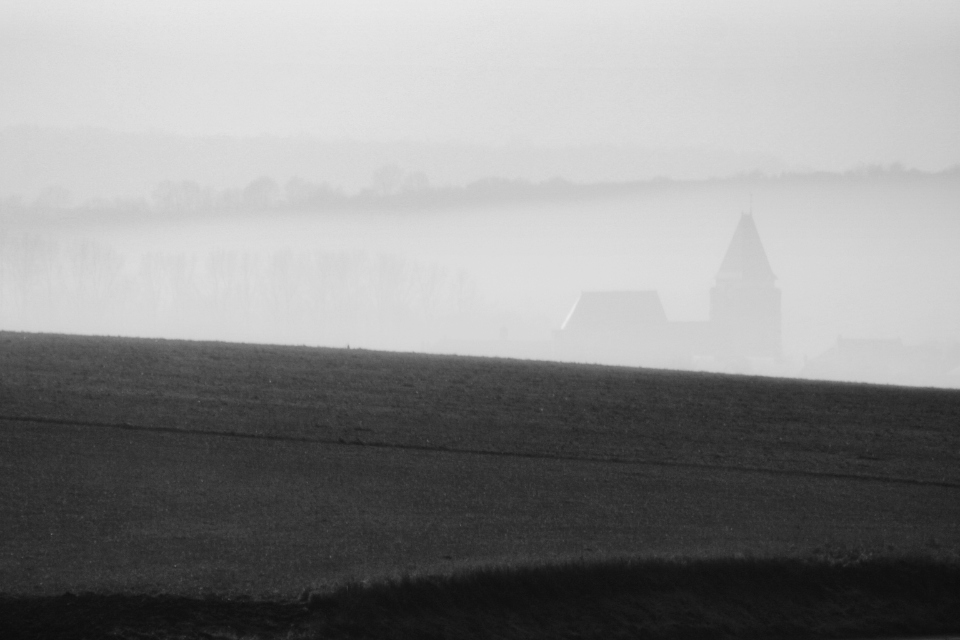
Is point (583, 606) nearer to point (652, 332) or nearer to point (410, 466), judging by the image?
point (410, 466)

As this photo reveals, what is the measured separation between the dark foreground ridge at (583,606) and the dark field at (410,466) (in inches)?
13.6

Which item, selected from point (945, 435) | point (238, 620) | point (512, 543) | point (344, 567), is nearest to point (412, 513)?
point (512, 543)

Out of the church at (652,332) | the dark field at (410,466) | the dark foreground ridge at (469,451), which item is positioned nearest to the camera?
the dark field at (410,466)

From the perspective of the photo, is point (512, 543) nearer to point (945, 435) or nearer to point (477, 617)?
point (477, 617)

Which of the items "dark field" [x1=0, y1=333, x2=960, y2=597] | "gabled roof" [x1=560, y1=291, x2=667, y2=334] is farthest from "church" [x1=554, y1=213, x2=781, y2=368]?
"dark field" [x1=0, y1=333, x2=960, y2=597]

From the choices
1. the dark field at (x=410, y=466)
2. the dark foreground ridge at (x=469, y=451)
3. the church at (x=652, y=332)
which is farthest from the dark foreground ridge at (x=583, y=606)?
the church at (x=652, y=332)

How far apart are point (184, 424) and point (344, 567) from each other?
10571 mm

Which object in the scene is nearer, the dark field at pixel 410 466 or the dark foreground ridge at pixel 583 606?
the dark foreground ridge at pixel 583 606

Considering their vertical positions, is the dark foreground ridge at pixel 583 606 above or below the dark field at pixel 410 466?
below

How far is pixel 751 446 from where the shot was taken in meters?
26.8

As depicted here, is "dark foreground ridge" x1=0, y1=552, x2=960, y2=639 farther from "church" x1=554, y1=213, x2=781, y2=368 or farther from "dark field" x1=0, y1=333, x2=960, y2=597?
"church" x1=554, y1=213, x2=781, y2=368

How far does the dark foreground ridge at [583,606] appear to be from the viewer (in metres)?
12.9

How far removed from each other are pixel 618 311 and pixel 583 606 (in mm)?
99326

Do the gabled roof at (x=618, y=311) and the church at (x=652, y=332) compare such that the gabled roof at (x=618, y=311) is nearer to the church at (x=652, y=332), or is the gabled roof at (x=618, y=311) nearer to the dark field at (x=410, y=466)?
the church at (x=652, y=332)
